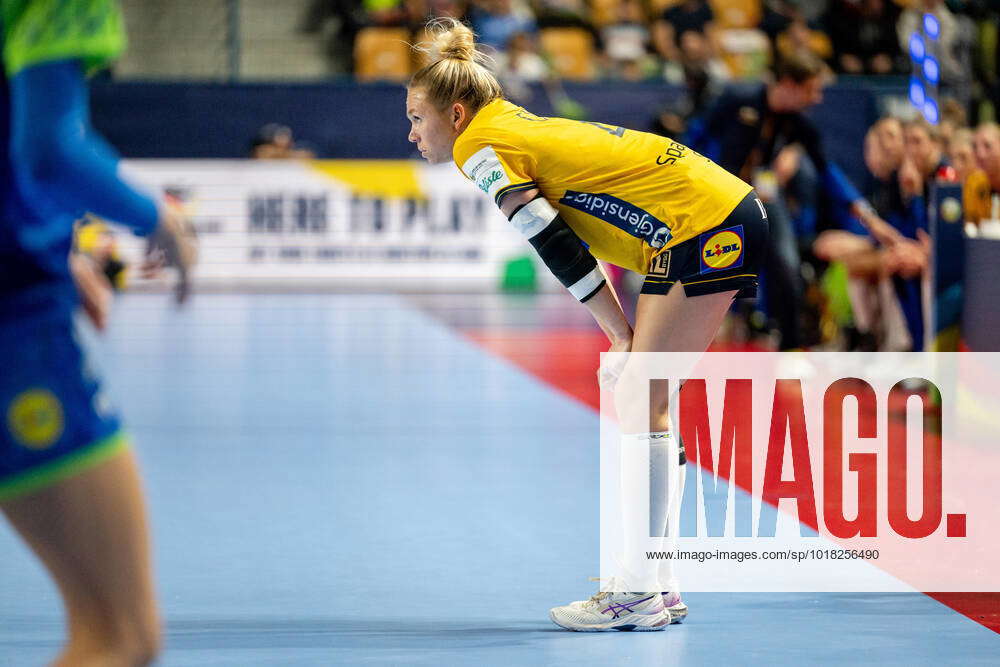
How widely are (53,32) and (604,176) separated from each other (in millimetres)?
2191

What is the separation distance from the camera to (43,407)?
221 centimetres

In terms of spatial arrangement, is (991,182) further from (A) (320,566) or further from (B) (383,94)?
(B) (383,94)

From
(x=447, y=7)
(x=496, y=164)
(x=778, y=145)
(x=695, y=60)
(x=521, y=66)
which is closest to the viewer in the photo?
(x=496, y=164)

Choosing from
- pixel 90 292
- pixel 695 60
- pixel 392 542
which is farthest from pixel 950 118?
pixel 90 292

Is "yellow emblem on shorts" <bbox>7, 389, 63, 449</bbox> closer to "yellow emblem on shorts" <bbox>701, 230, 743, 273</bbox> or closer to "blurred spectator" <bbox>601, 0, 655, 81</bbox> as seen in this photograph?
"yellow emblem on shorts" <bbox>701, 230, 743, 273</bbox>

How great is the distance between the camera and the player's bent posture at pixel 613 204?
4.04m

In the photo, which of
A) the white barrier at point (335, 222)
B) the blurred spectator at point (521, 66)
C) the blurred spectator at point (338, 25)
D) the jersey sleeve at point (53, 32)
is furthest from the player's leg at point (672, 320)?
the blurred spectator at point (338, 25)

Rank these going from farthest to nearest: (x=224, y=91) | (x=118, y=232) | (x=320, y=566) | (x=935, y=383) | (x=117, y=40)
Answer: (x=224, y=91)
(x=118, y=232)
(x=935, y=383)
(x=320, y=566)
(x=117, y=40)

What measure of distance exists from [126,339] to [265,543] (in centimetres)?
713

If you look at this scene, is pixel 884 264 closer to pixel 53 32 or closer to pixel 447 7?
pixel 53 32

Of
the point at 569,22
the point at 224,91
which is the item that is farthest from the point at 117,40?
the point at 569,22

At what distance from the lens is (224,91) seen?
17156 millimetres

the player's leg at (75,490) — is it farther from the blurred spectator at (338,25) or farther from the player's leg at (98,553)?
the blurred spectator at (338,25)

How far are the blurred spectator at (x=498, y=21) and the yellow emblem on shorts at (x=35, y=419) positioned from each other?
16293mm
